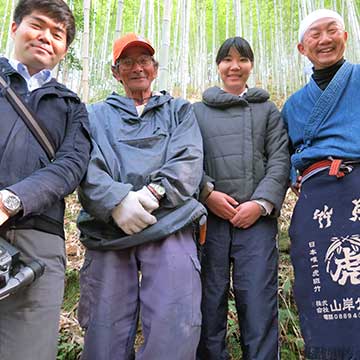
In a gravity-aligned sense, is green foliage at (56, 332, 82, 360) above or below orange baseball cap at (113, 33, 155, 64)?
below

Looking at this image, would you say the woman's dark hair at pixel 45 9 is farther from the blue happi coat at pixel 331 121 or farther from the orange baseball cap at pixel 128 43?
the blue happi coat at pixel 331 121

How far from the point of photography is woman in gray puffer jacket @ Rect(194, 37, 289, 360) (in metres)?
2.08

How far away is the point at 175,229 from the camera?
1866 millimetres

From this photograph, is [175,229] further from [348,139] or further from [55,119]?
[348,139]

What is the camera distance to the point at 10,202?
1463 mm

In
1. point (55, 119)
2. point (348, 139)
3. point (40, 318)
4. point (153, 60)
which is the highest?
point (153, 60)

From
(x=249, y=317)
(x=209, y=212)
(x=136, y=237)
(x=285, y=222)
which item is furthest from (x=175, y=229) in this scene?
(x=285, y=222)

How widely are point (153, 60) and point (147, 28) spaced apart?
14043mm

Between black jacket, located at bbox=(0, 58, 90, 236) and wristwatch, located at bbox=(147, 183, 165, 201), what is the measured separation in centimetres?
31

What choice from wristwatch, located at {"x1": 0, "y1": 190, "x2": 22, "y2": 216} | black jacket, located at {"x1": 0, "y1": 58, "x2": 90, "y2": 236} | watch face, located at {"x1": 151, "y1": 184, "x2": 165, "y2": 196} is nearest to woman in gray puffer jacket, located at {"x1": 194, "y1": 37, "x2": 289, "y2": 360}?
watch face, located at {"x1": 151, "y1": 184, "x2": 165, "y2": 196}

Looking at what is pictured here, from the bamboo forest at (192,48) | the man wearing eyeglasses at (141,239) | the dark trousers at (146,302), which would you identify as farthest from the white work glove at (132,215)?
the bamboo forest at (192,48)

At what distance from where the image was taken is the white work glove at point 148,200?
71.1 inches

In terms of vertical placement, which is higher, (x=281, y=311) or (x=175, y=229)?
(x=175, y=229)

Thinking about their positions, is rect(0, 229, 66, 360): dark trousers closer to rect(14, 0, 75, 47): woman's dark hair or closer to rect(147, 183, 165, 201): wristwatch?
rect(147, 183, 165, 201): wristwatch
